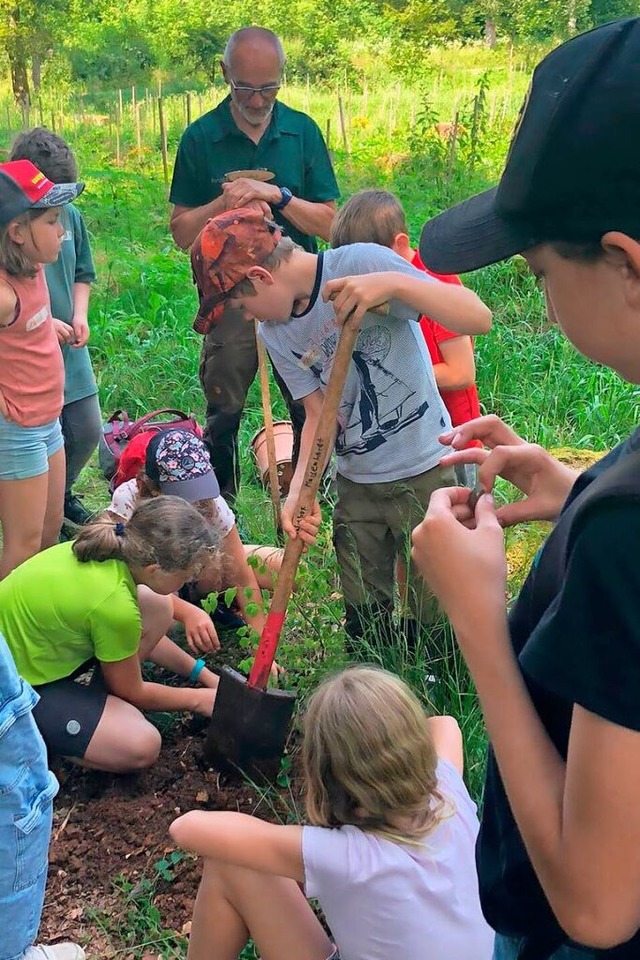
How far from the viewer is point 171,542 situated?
8.72 feet

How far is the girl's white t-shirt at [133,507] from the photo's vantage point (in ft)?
10.6

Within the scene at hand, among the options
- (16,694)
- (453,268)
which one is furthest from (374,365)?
(453,268)

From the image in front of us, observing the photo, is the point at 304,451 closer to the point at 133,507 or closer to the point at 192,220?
the point at 133,507

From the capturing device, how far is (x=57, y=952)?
2.08m

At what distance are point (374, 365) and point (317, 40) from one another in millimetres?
18949

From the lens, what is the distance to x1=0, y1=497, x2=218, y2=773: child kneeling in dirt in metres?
2.67

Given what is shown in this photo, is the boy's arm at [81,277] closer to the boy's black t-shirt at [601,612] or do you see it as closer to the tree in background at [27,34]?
the boy's black t-shirt at [601,612]

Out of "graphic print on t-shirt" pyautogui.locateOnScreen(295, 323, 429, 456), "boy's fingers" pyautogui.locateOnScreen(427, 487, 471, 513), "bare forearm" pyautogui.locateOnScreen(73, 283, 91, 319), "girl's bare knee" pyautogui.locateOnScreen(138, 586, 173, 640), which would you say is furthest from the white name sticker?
"boy's fingers" pyautogui.locateOnScreen(427, 487, 471, 513)

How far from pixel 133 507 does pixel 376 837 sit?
176cm

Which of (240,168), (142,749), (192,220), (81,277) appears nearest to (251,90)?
(240,168)

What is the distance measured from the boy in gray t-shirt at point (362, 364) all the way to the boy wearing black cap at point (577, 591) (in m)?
1.42

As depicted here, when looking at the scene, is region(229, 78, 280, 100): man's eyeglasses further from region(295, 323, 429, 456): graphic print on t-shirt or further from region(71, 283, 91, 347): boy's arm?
region(295, 323, 429, 456): graphic print on t-shirt

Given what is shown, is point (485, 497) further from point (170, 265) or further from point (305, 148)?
point (170, 265)

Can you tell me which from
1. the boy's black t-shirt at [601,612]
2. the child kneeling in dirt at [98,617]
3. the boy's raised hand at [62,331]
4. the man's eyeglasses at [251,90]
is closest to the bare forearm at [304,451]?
the child kneeling in dirt at [98,617]
